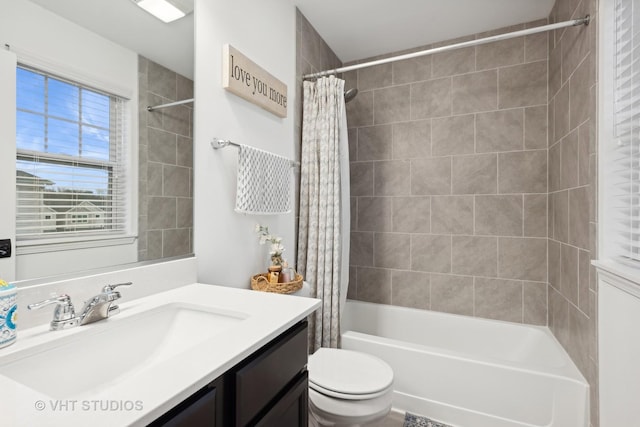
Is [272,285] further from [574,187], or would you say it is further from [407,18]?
[407,18]

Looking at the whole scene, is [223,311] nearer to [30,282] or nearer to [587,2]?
[30,282]

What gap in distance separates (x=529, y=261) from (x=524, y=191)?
50cm

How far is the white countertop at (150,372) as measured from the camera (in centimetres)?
46

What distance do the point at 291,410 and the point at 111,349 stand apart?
0.53 meters

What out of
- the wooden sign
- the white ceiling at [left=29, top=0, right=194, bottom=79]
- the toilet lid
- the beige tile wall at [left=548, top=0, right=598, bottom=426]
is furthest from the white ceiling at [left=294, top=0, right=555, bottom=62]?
the toilet lid

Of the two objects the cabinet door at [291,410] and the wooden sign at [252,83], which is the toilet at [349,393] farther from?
the wooden sign at [252,83]

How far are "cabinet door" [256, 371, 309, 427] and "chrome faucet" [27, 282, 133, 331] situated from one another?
0.53m

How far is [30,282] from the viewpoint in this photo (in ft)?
2.68

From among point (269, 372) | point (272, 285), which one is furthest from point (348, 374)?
point (269, 372)

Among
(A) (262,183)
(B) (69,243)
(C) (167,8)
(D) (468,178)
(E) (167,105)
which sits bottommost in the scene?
(B) (69,243)

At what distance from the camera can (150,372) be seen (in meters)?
0.59

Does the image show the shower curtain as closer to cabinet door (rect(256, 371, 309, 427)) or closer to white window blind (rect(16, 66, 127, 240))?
cabinet door (rect(256, 371, 309, 427))

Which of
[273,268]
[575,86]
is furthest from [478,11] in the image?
[273,268]

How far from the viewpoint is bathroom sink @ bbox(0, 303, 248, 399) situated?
0.69 m
